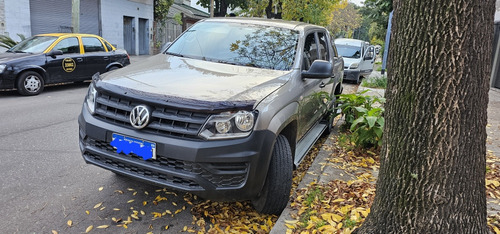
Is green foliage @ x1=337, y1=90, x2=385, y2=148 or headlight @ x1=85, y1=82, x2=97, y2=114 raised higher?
headlight @ x1=85, y1=82, x2=97, y2=114

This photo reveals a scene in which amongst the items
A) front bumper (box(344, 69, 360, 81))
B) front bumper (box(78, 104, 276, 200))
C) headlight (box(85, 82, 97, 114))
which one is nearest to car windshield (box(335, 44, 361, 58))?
front bumper (box(344, 69, 360, 81))

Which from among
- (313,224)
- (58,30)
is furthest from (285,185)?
(58,30)

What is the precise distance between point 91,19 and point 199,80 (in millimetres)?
17073

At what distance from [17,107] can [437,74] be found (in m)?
7.65

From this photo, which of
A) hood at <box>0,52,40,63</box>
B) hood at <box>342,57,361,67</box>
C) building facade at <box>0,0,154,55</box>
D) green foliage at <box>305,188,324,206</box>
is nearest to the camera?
green foliage at <box>305,188,324,206</box>

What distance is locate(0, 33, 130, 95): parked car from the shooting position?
26.7ft

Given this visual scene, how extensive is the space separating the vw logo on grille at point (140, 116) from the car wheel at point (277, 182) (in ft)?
3.39

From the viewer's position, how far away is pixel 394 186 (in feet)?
7.49

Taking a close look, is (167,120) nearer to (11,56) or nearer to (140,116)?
(140,116)

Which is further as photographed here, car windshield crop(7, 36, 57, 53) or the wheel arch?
car windshield crop(7, 36, 57, 53)

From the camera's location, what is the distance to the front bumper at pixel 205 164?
255 centimetres

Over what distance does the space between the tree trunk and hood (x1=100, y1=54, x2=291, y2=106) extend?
3.47 ft

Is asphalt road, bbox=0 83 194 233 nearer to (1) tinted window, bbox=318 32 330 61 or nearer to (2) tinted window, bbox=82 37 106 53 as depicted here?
(1) tinted window, bbox=318 32 330 61

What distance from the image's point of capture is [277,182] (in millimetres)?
2908
